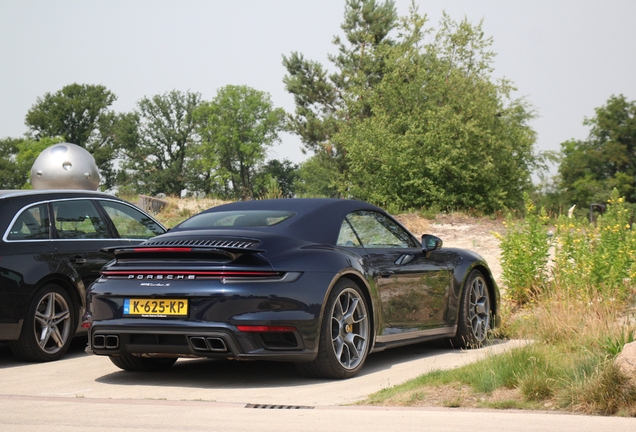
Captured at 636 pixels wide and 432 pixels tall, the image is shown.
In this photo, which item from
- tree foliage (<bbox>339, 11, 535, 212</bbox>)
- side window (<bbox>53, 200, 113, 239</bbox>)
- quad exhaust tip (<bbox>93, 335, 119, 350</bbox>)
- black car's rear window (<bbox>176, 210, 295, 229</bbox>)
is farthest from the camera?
tree foliage (<bbox>339, 11, 535, 212</bbox>)

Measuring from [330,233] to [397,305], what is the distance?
1.02 meters

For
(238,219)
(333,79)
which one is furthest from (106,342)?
(333,79)

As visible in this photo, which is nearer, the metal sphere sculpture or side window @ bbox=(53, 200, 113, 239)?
side window @ bbox=(53, 200, 113, 239)

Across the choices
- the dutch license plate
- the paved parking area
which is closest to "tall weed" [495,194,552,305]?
the paved parking area

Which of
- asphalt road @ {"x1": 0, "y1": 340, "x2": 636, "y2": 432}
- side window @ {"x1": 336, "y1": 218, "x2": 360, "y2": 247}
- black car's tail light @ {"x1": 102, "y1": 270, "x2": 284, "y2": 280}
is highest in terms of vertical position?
side window @ {"x1": 336, "y1": 218, "x2": 360, "y2": 247}

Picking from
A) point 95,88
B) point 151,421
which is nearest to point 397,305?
point 151,421

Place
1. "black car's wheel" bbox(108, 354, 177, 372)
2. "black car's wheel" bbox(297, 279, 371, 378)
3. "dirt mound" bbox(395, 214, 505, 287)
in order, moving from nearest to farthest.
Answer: "black car's wheel" bbox(297, 279, 371, 378), "black car's wheel" bbox(108, 354, 177, 372), "dirt mound" bbox(395, 214, 505, 287)

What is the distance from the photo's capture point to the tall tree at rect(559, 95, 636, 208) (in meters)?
71.7

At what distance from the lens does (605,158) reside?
239ft

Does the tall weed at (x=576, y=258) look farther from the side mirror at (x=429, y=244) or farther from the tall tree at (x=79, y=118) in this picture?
the tall tree at (x=79, y=118)

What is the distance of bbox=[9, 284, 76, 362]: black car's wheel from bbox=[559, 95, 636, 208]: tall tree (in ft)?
217

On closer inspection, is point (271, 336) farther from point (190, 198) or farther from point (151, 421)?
point (190, 198)

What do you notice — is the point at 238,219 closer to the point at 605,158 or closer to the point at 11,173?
the point at 605,158

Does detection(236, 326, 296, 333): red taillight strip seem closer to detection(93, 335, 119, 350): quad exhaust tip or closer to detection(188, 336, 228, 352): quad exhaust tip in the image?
detection(188, 336, 228, 352): quad exhaust tip
